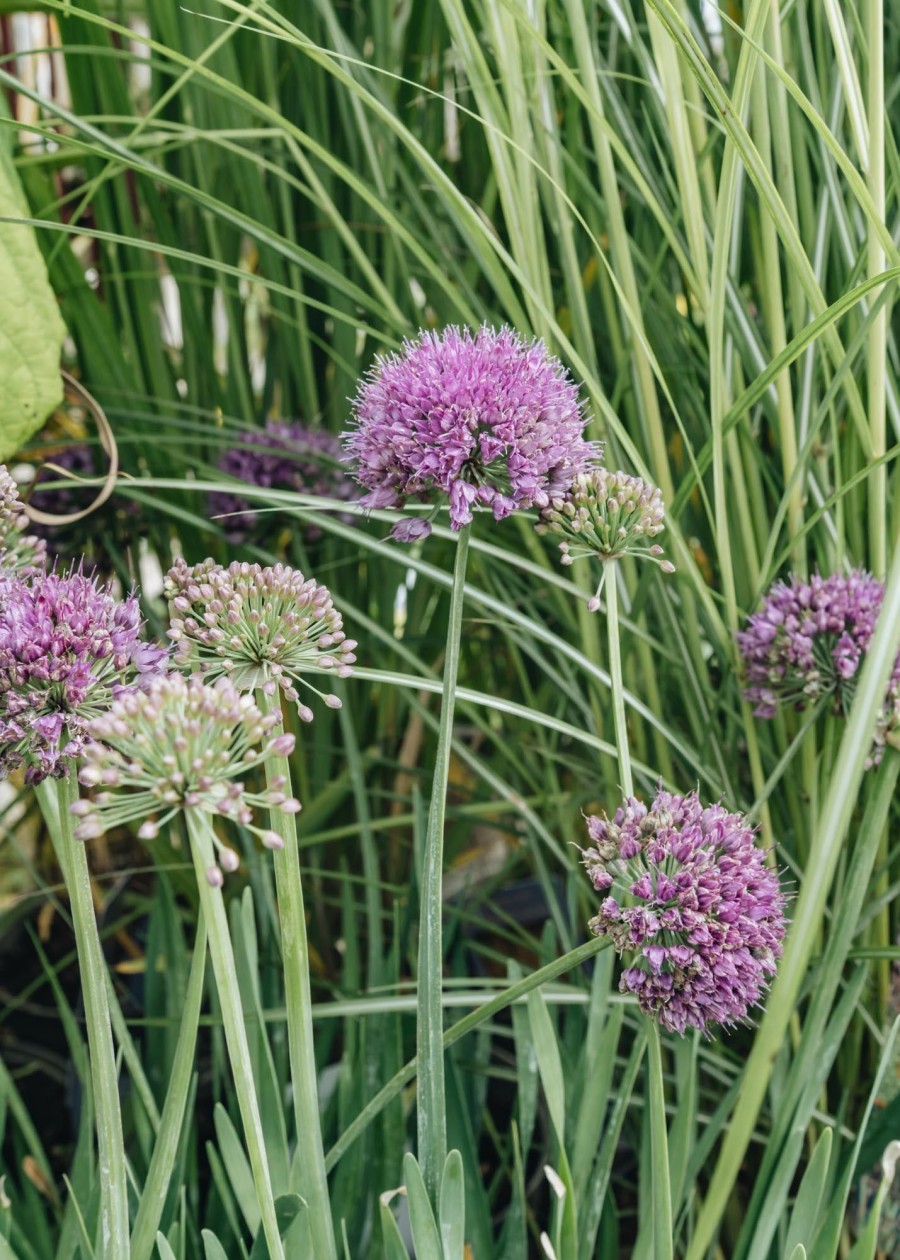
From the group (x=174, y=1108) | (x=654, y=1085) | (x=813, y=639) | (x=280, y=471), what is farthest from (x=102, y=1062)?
(x=280, y=471)

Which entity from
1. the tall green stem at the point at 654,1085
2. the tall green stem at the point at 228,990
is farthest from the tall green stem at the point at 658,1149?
the tall green stem at the point at 228,990

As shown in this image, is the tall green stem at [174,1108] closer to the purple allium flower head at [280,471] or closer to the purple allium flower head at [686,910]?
the purple allium flower head at [686,910]

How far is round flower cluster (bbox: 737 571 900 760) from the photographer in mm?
409

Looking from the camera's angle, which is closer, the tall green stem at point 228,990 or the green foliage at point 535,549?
the tall green stem at point 228,990

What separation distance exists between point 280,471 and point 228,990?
1.52 feet

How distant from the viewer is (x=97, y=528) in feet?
2.21

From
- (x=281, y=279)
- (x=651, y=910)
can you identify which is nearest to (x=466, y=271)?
(x=281, y=279)

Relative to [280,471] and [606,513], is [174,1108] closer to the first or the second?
[606,513]

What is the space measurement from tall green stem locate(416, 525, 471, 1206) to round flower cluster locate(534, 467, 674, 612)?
0.03m

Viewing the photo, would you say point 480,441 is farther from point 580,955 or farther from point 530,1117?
point 530,1117

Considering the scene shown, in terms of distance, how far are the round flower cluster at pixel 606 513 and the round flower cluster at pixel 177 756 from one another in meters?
0.12

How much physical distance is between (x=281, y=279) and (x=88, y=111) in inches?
6.2

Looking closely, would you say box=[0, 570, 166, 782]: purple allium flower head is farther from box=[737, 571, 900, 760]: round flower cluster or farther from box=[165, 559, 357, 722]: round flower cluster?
box=[737, 571, 900, 760]: round flower cluster

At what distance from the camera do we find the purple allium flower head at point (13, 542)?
12.8 inches
